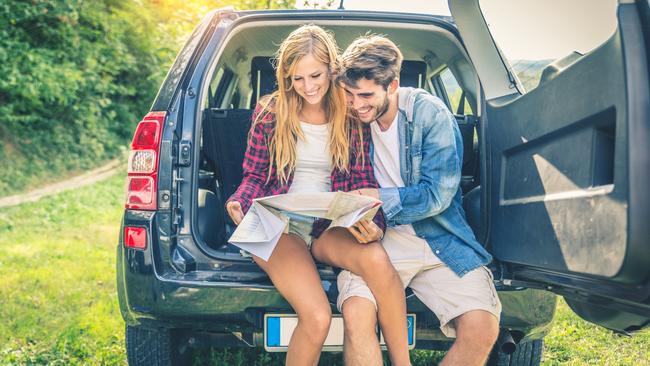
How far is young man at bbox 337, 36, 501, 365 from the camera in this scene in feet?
6.70

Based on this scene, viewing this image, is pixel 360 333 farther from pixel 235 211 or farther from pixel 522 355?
pixel 522 355

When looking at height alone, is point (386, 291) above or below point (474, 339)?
above

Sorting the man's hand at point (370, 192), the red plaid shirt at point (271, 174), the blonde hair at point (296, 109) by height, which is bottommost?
the man's hand at point (370, 192)

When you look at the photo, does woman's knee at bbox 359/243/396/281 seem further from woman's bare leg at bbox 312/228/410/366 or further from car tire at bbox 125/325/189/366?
car tire at bbox 125/325/189/366

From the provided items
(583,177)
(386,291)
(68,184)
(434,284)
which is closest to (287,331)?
(386,291)

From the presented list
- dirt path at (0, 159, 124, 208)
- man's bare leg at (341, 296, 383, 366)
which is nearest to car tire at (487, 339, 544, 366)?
man's bare leg at (341, 296, 383, 366)

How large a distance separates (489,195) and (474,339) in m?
0.53

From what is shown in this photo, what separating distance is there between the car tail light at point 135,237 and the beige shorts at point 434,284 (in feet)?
2.33

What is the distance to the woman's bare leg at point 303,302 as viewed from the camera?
2037 mm

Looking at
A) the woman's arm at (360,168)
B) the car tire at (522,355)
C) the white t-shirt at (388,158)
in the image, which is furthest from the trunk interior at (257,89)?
the car tire at (522,355)

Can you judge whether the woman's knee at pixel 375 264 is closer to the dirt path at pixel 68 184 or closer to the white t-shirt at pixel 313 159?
the white t-shirt at pixel 313 159

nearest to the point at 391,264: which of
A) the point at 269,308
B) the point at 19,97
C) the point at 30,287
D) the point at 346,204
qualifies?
the point at 346,204

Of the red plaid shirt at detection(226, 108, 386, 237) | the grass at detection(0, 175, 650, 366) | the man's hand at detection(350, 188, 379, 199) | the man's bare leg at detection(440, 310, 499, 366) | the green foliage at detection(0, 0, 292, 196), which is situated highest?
the green foliage at detection(0, 0, 292, 196)

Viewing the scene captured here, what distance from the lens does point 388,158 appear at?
2326mm
